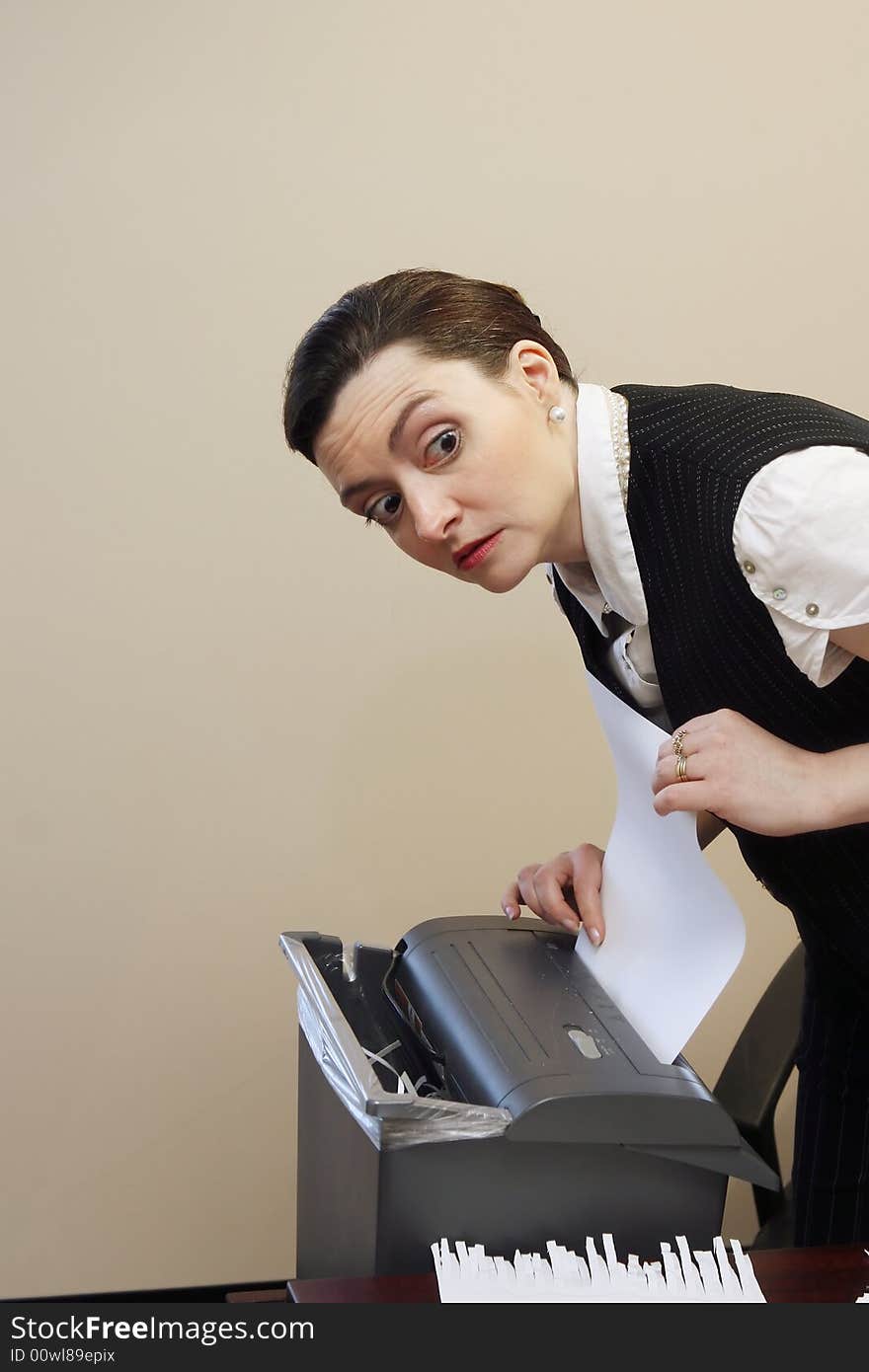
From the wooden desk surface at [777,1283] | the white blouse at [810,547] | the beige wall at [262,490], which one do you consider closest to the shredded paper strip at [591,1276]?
the wooden desk surface at [777,1283]

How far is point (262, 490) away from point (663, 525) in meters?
0.88

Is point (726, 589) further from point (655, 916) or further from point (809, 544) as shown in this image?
point (655, 916)

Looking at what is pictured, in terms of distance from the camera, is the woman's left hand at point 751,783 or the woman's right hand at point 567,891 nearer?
the woman's left hand at point 751,783

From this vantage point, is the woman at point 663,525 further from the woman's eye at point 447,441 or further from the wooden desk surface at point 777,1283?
the wooden desk surface at point 777,1283

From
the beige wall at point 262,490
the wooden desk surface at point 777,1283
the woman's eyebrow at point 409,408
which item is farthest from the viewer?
the beige wall at point 262,490

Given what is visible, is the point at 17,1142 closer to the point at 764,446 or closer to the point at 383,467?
the point at 383,467

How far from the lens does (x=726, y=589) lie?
3.16ft

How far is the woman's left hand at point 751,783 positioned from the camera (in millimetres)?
900

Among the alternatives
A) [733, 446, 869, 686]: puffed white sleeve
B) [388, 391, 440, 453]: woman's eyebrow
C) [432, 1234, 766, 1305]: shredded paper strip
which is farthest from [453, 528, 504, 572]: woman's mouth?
[432, 1234, 766, 1305]: shredded paper strip

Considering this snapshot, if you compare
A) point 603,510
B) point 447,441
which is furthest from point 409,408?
point 603,510

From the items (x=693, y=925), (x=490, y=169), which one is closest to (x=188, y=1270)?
(x=693, y=925)

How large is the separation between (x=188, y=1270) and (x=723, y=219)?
1639 mm

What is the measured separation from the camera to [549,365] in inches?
42.8

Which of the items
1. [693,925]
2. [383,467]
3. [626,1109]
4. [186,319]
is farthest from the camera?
[186,319]
